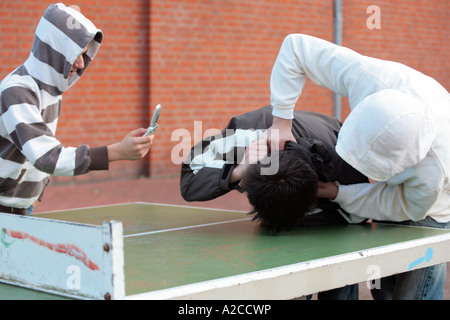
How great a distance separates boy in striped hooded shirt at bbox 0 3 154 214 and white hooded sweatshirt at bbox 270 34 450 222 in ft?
2.50

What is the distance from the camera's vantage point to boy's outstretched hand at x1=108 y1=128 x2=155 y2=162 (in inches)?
98.7

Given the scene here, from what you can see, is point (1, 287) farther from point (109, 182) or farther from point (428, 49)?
point (428, 49)

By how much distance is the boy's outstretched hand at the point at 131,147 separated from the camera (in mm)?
2508

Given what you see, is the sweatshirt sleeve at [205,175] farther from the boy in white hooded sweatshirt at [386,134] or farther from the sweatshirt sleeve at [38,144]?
the sweatshirt sleeve at [38,144]

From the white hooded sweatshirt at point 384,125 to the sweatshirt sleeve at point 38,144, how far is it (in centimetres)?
83

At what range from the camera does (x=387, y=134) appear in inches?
89.7

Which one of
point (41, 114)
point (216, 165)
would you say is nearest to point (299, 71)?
point (216, 165)

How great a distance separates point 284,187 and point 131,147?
59cm

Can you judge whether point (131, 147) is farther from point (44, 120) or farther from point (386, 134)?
point (386, 134)

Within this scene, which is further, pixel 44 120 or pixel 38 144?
pixel 44 120

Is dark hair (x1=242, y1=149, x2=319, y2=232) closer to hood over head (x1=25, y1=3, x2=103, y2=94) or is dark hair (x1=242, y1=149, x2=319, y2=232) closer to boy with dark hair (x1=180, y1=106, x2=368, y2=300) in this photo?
boy with dark hair (x1=180, y1=106, x2=368, y2=300)

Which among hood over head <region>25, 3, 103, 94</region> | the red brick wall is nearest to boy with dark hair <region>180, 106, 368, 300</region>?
hood over head <region>25, 3, 103, 94</region>

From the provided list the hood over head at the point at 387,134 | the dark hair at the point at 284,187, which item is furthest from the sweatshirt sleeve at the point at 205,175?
the hood over head at the point at 387,134
